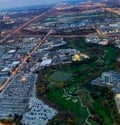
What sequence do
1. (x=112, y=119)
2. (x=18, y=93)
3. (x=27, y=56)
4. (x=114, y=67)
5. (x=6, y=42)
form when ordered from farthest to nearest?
(x=6, y=42)
(x=27, y=56)
(x=114, y=67)
(x=18, y=93)
(x=112, y=119)

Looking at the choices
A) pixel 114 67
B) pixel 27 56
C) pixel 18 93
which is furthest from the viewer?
pixel 27 56

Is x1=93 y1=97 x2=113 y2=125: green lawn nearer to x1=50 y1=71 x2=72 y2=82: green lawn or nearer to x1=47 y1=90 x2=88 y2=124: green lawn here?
x1=47 y1=90 x2=88 y2=124: green lawn

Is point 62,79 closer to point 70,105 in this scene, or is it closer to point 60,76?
point 60,76

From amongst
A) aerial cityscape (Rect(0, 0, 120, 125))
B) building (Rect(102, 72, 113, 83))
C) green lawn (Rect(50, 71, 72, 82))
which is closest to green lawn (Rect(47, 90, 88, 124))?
aerial cityscape (Rect(0, 0, 120, 125))

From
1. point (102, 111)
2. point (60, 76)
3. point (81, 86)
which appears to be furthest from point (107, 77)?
point (102, 111)

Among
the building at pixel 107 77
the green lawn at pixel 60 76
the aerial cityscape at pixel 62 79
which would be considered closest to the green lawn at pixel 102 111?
the aerial cityscape at pixel 62 79

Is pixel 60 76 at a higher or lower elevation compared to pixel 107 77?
lower

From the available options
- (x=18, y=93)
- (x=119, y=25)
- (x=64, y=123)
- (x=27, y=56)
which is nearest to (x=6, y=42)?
(x=27, y=56)

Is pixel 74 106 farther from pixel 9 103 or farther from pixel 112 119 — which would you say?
pixel 9 103
